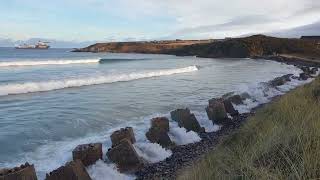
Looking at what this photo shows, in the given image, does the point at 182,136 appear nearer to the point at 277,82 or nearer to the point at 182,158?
the point at 182,158

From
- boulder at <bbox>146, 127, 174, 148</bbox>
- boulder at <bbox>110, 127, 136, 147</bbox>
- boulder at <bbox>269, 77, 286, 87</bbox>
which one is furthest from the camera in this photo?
boulder at <bbox>269, 77, 286, 87</bbox>

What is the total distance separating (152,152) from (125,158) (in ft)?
4.06

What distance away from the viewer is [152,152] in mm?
9953

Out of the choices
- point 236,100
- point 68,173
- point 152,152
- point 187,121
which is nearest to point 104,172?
point 68,173

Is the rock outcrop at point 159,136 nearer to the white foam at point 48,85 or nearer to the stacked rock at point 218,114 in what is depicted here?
the stacked rock at point 218,114

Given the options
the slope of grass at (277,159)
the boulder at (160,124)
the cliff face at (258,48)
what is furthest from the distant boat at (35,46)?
the slope of grass at (277,159)

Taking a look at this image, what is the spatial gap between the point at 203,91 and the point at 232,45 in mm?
68300

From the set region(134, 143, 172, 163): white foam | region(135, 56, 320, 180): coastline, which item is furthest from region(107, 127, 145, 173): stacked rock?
region(134, 143, 172, 163): white foam

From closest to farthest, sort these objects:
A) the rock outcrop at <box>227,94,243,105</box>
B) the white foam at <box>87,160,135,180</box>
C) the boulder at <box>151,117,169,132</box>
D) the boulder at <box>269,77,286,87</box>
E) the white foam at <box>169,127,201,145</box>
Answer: the white foam at <box>87,160,135,180</box>, the boulder at <box>151,117,169,132</box>, the white foam at <box>169,127,201,145</box>, the rock outcrop at <box>227,94,243,105</box>, the boulder at <box>269,77,286,87</box>

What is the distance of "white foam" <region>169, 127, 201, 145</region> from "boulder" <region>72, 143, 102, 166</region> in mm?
2814

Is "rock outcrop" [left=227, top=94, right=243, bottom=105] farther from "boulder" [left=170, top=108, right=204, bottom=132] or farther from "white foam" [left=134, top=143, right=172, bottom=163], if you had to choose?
"white foam" [left=134, top=143, right=172, bottom=163]

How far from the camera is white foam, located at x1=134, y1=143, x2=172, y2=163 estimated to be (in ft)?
31.8

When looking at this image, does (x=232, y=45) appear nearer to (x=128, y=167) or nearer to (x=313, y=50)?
(x=313, y=50)

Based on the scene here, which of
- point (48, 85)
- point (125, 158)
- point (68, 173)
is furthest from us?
point (48, 85)
